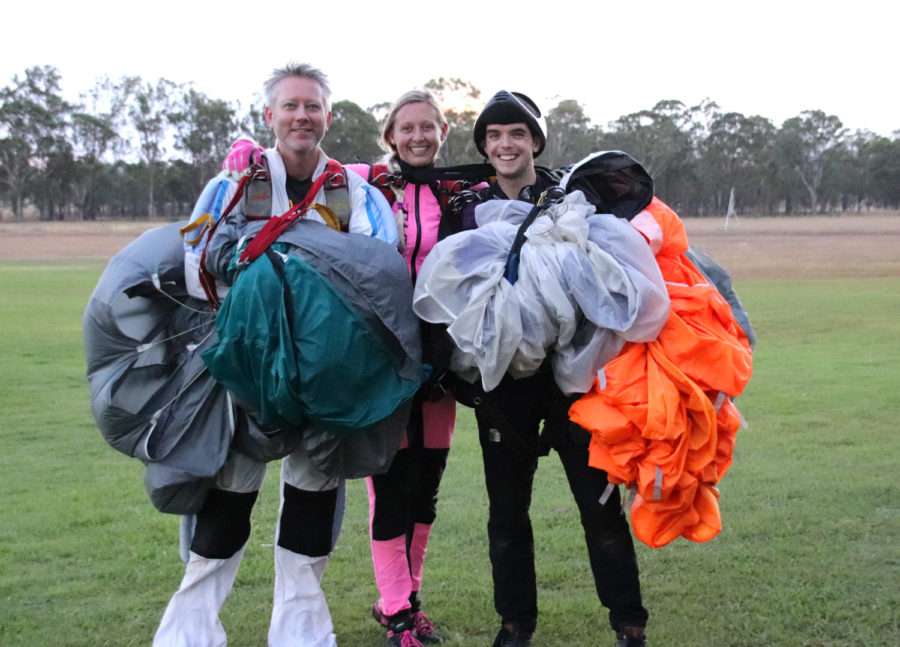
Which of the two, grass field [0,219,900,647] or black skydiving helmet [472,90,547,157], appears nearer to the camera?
black skydiving helmet [472,90,547,157]

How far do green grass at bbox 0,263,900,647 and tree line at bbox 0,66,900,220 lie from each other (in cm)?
5341

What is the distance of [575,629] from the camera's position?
331 centimetres

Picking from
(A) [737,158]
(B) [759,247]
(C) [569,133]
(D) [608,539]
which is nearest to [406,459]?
(D) [608,539]

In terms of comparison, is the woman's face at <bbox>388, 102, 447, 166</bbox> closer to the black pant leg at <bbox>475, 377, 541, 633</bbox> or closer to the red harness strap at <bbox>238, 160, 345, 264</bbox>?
the red harness strap at <bbox>238, 160, 345, 264</bbox>

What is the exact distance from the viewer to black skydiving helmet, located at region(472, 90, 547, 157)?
3.10 metres

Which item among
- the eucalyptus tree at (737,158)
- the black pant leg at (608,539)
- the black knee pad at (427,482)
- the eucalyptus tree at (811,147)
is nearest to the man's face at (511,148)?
the black pant leg at (608,539)

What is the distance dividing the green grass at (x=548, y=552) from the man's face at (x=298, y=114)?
5.78 feet

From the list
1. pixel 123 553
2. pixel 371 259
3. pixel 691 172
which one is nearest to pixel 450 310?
pixel 371 259

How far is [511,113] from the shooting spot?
10.2 ft

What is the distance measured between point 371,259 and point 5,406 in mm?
6234

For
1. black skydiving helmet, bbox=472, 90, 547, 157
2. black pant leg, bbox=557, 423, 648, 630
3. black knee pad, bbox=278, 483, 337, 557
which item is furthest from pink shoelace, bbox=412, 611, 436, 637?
black skydiving helmet, bbox=472, 90, 547, 157

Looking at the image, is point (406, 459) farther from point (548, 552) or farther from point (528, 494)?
point (548, 552)

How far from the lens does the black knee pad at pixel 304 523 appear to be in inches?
114

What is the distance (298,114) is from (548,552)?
2305mm
